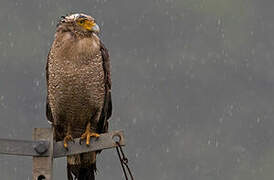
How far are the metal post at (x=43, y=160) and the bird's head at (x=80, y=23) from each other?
6.55ft

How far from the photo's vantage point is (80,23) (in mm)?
6777

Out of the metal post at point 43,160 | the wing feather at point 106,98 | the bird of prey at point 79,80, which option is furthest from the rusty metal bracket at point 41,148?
the wing feather at point 106,98

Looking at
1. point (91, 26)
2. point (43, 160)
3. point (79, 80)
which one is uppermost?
point (91, 26)

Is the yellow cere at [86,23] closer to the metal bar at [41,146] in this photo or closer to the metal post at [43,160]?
the metal bar at [41,146]

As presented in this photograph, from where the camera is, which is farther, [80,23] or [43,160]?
[80,23]

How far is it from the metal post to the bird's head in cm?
200

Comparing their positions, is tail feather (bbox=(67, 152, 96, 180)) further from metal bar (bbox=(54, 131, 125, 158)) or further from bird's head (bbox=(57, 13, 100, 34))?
bird's head (bbox=(57, 13, 100, 34))

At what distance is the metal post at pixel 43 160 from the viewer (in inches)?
193

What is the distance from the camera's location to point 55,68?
6797 millimetres

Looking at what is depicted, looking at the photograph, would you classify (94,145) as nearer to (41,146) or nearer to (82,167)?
(41,146)

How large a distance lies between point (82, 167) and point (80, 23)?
1803mm

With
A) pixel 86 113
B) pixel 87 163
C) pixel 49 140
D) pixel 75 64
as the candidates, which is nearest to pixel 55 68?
pixel 75 64

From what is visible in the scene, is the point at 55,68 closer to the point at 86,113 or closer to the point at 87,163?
the point at 86,113

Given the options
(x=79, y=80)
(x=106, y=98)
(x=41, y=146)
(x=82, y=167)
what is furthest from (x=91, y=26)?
(x=41, y=146)
